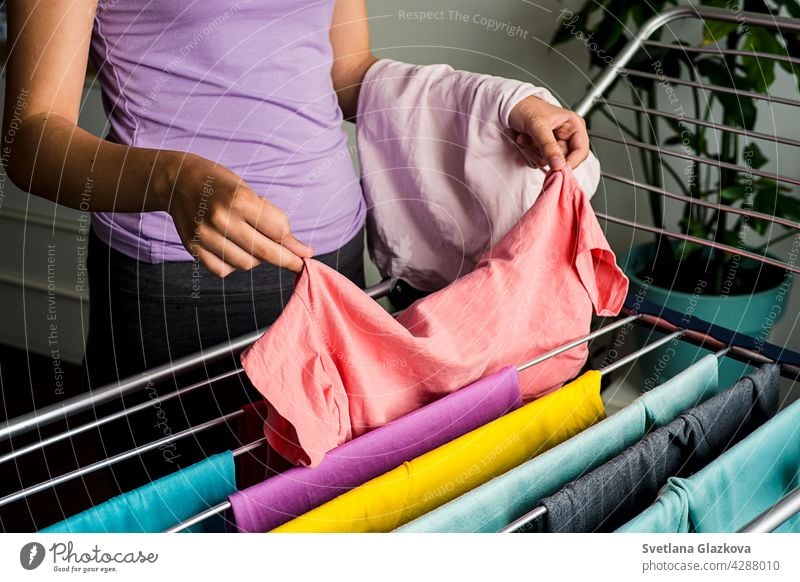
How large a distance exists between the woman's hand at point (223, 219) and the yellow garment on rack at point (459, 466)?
13 cm

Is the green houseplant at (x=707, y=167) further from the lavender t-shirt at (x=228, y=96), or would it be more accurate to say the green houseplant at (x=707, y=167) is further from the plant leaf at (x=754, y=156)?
the lavender t-shirt at (x=228, y=96)

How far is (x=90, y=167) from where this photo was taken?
1.56 feet

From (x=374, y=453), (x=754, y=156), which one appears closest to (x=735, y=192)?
(x=754, y=156)

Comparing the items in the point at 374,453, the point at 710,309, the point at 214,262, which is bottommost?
the point at 710,309

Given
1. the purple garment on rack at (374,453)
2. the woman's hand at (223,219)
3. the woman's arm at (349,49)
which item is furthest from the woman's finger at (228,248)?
the woman's arm at (349,49)

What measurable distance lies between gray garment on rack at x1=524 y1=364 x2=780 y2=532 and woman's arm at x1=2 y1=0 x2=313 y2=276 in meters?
0.19

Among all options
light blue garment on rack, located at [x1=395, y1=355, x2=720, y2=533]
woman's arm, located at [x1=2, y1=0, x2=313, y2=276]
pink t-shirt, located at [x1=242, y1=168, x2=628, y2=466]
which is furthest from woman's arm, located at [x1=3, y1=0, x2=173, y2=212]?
light blue garment on rack, located at [x1=395, y1=355, x2=720, y2=533]

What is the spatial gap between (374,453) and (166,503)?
0.12 m

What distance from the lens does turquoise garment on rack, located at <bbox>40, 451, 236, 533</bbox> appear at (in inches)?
17.5

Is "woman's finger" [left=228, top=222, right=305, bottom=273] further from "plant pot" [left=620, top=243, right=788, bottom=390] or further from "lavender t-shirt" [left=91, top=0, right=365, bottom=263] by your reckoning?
"plant pot" [left=620, top=243, right=788, bottom=390]

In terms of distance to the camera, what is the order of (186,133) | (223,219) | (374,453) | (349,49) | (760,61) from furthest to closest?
(760,61) → (349,49) → (186,133) → (374,453) → (223,219)

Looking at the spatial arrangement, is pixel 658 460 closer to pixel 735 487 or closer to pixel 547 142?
pixel 735 487

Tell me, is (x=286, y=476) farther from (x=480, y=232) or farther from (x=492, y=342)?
(x=480, y=232)
